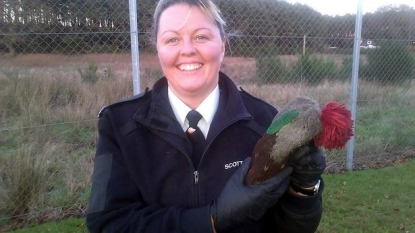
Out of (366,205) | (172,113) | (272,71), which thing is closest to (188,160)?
(172,113)

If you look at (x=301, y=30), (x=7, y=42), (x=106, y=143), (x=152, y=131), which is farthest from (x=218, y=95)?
(x=301, y=30)

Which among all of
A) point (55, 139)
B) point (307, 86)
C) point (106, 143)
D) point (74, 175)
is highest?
point (106, 143)

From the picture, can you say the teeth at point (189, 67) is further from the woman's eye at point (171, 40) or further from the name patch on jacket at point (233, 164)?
the name patch on jacket at point (233, 164)

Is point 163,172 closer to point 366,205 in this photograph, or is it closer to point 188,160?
point 188,160

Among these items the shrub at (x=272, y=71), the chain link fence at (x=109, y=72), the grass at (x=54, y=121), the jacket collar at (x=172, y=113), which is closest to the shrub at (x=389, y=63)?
the chain link fence at (x=109, y=72)

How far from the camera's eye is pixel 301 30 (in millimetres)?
5707

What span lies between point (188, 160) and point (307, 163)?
0.48 m

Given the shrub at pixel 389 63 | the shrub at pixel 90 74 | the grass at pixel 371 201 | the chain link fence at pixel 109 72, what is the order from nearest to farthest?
the chain link fence at pixel 109 72
the grass at pixel 371 201
the shrub at pixel 90 74
the shrub at pixel 389 63

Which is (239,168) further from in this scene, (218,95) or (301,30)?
(301,30)

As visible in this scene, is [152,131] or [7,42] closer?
[152,131]

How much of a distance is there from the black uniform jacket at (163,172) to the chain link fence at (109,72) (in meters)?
1.22

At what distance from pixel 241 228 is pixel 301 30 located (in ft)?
15.0

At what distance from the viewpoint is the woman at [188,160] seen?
1.51m

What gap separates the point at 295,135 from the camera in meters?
1.52
